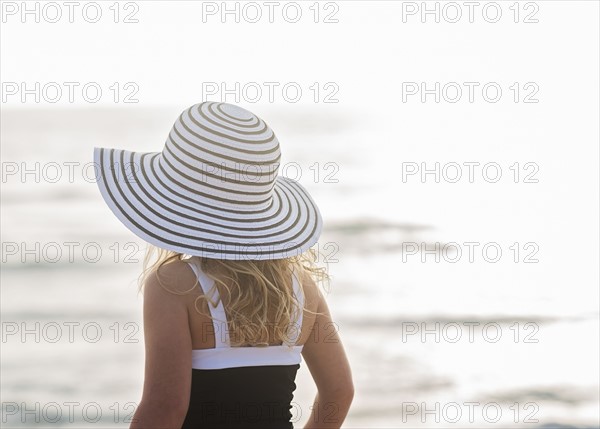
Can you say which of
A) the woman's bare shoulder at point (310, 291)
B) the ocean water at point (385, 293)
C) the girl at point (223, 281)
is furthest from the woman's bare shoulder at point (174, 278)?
the ocean water at point (385, 293)

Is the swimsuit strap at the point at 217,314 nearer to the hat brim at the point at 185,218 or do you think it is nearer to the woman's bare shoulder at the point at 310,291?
the hat brim at the point at 185,218

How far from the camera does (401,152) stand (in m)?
9.79

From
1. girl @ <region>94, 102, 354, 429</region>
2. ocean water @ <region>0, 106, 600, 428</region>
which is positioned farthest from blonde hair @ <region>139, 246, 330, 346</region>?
ocean water @ <region>0, 106, 600, 428</region>

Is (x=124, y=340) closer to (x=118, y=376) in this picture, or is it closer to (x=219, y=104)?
(x=118, y=376)

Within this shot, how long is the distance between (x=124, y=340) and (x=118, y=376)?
0.51 m

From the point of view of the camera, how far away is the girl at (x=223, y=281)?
2.04 m

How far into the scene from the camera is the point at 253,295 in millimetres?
2135

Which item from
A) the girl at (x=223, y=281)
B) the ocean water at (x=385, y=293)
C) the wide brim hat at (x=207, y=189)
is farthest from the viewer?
the ocean water at (x=385, y=293)

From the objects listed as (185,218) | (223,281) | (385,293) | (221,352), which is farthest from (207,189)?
(385,293)

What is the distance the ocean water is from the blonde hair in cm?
258

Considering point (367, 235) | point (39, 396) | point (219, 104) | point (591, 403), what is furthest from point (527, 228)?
point (219, 104)

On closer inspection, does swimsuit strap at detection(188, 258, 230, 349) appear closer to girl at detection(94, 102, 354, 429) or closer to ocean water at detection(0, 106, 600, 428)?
girl at detection(94, 102, 354, 429)

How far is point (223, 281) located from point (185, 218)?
170 millimetres

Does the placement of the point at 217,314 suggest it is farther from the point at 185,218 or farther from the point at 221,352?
the point at 185,218
